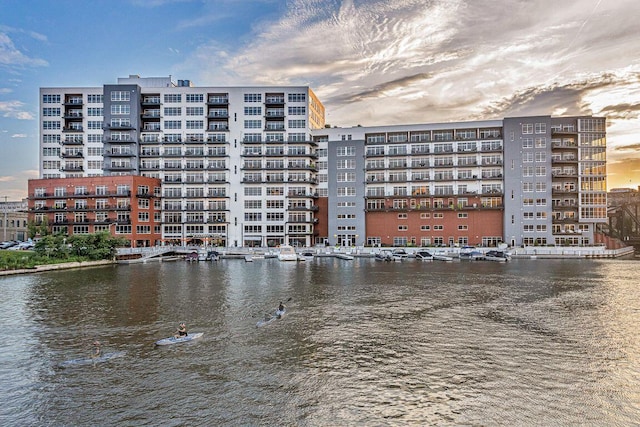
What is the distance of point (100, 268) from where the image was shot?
80812 mm

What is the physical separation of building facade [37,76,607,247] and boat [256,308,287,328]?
78.4 meters

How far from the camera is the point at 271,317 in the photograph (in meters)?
36.7

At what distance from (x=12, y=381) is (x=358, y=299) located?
101 feet

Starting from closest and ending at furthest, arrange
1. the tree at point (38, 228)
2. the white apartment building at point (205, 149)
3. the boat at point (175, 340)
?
the boat at point (175, 340) → the tree at point (38, 228) → the white apartment building at point (205, 149)

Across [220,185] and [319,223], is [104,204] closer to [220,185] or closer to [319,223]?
[220,185]

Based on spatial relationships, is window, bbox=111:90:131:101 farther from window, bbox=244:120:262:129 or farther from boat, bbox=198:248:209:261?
boat, bbox=198:248:209:261

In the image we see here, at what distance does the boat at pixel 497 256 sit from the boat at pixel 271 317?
65.9 metres

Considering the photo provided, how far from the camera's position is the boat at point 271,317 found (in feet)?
115

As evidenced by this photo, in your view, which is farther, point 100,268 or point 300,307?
point 100,268

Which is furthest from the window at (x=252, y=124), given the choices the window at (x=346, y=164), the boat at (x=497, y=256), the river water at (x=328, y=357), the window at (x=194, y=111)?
the river water at (x=328, y=357)

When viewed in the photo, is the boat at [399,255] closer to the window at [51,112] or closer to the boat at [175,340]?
the boat at [175,340]

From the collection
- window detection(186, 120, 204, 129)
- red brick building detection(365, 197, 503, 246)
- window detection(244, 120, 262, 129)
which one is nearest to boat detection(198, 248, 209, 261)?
window detection(186, 120, 204, 129)

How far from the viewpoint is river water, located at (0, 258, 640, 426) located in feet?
66.1

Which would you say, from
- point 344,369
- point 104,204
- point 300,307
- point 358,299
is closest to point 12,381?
point 344,369
